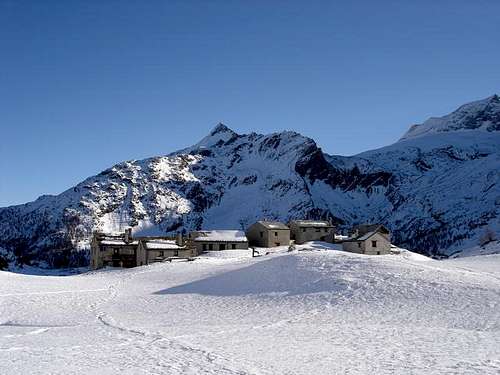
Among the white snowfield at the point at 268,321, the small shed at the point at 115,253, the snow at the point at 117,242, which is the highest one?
the snow at the point at 117,242

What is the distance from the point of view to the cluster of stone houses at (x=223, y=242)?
9456cm

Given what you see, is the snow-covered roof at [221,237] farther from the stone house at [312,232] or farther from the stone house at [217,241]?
the stone house at [312,232]

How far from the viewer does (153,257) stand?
9338 centimetres

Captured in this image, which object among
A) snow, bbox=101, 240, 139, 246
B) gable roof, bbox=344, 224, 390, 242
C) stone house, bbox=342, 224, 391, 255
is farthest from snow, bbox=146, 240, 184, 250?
gable roof, bbox=344, 224, 390, 242

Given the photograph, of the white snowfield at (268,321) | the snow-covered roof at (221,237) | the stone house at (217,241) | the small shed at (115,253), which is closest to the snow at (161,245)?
the stone house at (217,241)

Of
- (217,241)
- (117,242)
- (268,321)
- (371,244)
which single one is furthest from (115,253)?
(268,321)

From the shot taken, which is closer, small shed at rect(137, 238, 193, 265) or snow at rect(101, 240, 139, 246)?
small shed at rect(137, 238, 193, 265)

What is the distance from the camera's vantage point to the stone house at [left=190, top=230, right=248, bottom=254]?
105688mm

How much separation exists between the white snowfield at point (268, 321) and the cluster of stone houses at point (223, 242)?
34324 mm

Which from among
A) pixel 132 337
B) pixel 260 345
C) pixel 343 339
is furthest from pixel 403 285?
pixel 132 337

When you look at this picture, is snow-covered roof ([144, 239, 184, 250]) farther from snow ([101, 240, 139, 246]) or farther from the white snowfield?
the white snowfield

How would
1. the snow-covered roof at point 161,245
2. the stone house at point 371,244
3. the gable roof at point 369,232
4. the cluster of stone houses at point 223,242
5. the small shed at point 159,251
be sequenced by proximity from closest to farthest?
the small shed at point 159,251 < the snow-covered roof at point 161,245 < the stone house at point 371,244 < the cluster of stone houses at point 223,242 < the gable roof at point 369,232

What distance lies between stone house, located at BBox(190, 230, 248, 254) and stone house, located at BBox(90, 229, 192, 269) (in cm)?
461

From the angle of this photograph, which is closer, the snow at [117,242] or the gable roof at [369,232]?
the gable roof at [369,232]
